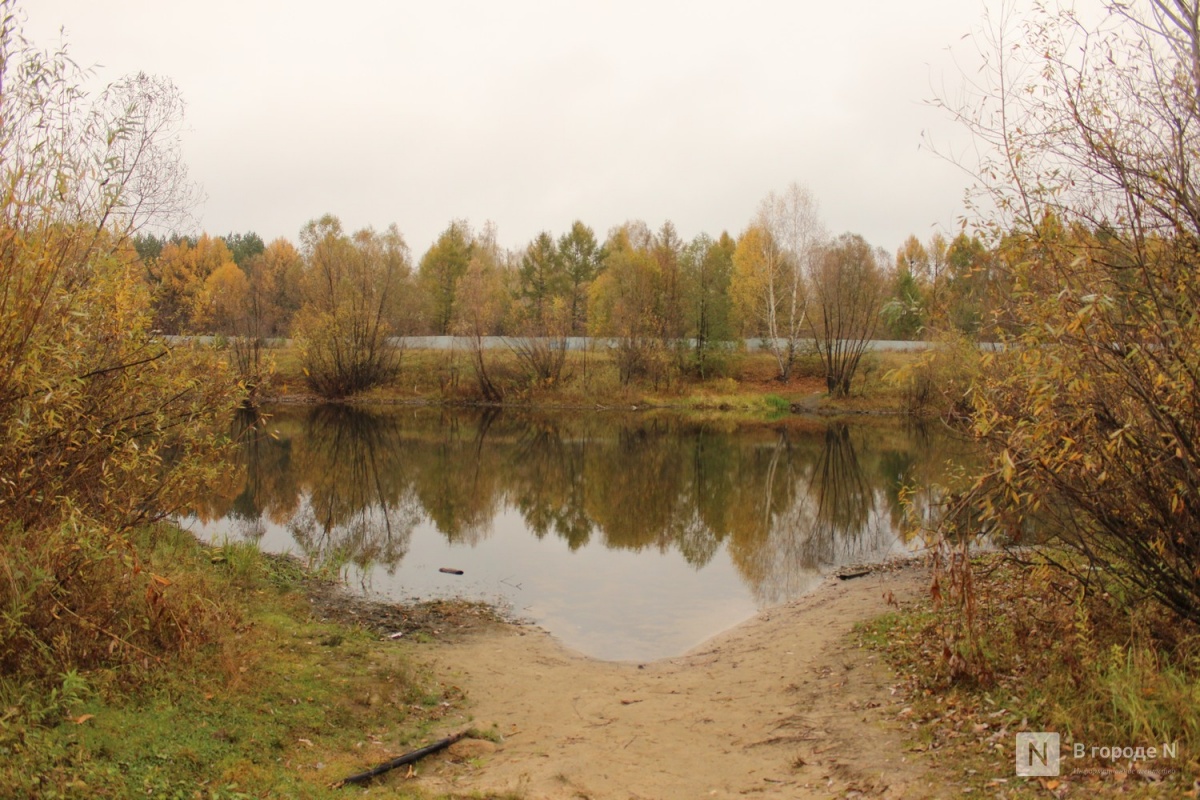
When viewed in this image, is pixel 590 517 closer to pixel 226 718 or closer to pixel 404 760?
pixel 404 760

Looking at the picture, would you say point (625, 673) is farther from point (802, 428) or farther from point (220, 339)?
point (802, 428)

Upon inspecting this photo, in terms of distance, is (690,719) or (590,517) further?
(590,517)

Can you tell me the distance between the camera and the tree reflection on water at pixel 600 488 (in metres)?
17.3

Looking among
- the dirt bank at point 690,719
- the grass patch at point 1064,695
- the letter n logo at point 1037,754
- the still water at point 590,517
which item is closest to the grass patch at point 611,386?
the still water at point 590,517

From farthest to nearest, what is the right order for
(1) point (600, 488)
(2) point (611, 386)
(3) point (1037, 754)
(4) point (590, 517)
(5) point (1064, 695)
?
→ (2) point (611, 386) < (1) point (600, 488) < (4) point (590, 517) < (5) point (1064, 695) < (3) point (1037, 754)

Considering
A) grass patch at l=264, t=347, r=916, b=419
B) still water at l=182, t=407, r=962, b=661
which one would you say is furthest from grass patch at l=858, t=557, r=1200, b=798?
grass patch at l=264, t=347, r=916, b=419

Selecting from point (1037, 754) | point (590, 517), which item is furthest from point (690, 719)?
point (590, 517)

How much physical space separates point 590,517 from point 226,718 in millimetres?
13833

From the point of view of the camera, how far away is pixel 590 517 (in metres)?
20.1

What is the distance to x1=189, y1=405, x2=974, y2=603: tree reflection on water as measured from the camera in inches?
682

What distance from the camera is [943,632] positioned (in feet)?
25.6

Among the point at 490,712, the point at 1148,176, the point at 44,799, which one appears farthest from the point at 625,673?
the point at 1148,176

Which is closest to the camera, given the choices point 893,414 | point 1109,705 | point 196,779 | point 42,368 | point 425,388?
point 196,779

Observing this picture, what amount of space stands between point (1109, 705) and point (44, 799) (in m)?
7.10
